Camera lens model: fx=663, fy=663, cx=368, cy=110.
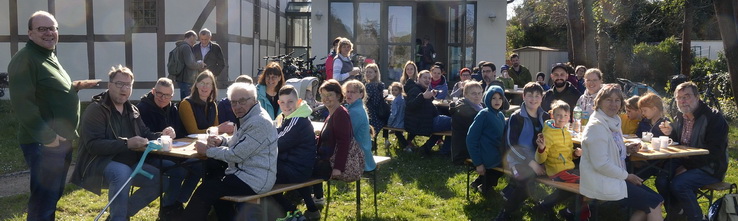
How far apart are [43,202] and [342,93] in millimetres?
2354

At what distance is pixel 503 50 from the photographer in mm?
17250

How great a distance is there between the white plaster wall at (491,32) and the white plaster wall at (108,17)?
8708 millimetres

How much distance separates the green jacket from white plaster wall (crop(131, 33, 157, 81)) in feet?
35.6

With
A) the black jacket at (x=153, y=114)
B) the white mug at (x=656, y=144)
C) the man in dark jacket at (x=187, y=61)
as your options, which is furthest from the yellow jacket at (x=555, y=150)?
the man in dark jacket at (x=187, y=61)

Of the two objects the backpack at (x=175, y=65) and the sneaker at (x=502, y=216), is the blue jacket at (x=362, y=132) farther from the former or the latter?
the backpack at (x=175, y=65)

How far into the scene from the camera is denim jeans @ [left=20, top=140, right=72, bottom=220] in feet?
14.6

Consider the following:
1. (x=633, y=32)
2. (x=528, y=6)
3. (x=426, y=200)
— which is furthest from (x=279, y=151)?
(x=528, y=6)

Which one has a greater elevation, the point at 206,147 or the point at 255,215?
the point at 206,147

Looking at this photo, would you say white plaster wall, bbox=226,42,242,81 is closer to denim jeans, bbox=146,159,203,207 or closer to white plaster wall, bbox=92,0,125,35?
white plaster wall, bbox=92,0,125,35

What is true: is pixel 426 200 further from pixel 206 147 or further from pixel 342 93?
pixel 206 147

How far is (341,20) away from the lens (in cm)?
1691

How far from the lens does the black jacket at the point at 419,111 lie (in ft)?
27.8

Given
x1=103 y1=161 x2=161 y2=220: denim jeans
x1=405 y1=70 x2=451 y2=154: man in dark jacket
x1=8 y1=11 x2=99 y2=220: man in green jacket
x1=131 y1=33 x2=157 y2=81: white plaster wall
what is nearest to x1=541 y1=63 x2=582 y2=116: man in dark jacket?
x1=405 y1=70 x2=451 y2=154: man in dark jacket

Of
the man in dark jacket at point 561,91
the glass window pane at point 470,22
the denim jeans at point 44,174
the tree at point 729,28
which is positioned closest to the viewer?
the denim jeans at point 44,174
